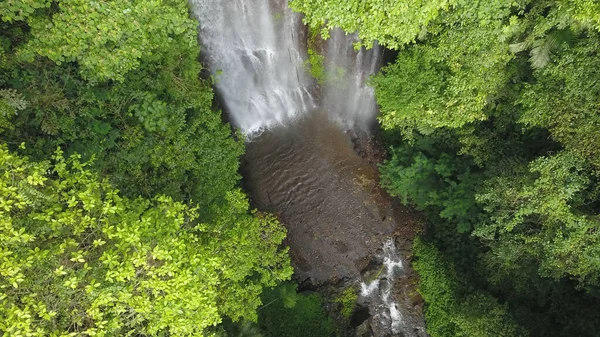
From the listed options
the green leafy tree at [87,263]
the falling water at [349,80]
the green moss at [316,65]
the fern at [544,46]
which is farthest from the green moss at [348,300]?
the fern at [544,46]

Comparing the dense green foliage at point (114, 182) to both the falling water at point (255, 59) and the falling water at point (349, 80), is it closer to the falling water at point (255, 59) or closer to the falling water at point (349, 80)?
the falling water at point (255, 59)

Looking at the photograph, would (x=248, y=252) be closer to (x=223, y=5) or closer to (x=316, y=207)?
(x=316, y=207)

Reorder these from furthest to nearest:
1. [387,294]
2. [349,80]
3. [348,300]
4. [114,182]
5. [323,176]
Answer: [387,294], [323,176], [348,300], [349,80], [114,182]

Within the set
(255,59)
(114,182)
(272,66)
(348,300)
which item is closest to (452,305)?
(348,300)

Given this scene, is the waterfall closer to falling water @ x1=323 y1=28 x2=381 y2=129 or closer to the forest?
falling water @ x1=323 y1=28 x2=381 y2=129

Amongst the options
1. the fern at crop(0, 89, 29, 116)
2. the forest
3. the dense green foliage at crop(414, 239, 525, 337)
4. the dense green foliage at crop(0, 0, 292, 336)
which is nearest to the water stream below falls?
the dense green foliage at crop(414, 239, 525, 337)

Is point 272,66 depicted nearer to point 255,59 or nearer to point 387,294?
point 255,59
